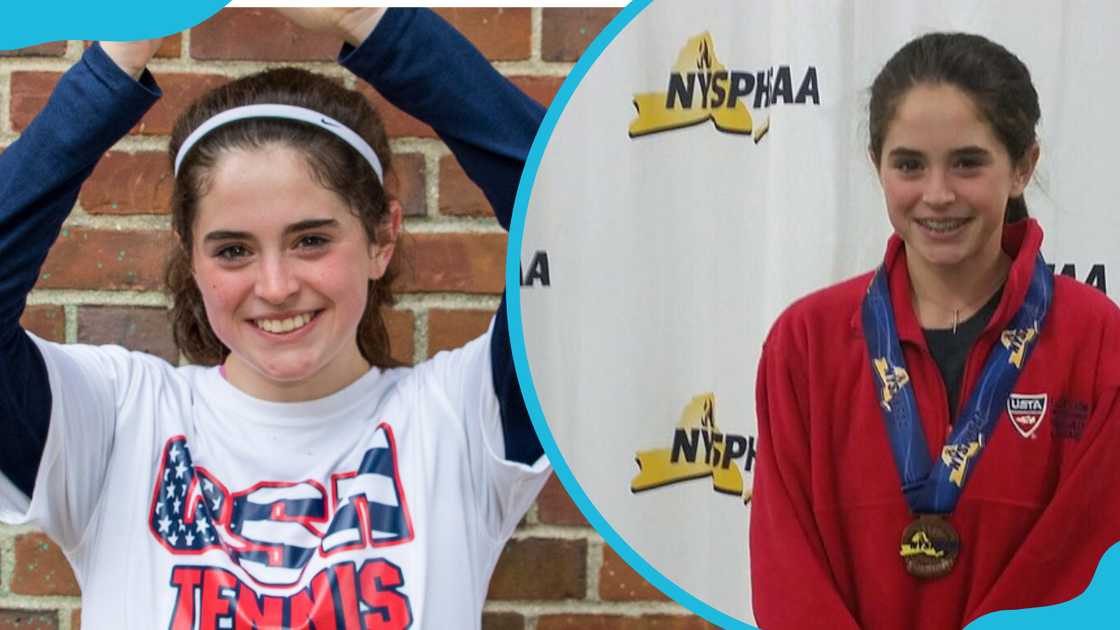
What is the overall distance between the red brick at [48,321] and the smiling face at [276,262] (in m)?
0.24

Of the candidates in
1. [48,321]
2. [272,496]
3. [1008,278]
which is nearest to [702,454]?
[1008,278]

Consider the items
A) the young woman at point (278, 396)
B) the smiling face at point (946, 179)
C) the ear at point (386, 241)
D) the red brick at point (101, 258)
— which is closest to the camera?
the smiling face at point (946, 179)

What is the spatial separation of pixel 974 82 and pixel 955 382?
22 cm

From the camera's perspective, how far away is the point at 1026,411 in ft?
3.38

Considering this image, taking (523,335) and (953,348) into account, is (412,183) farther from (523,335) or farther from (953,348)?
(953,348)

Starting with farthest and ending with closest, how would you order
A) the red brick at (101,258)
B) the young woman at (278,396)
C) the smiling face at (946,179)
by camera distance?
the red brick at (101,258)
the young woman at (278,396)
the smiling face at (946,179)

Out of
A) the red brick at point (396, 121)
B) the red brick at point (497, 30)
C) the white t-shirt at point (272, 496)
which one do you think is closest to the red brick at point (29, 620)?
the white t-shirt at point (272, 496)

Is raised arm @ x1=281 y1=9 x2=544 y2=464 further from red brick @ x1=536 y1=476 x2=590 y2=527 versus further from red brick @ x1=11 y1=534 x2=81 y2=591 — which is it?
red brick @ x1=11 y1=534 x2=81 y2=591

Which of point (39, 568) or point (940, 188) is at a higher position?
point (940, 188)

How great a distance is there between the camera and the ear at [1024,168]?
1.02m

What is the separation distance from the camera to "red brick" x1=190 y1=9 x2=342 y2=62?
4.24ft

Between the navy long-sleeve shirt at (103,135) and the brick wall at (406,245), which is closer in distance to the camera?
the navy long-sleeve shirt at (103,135)

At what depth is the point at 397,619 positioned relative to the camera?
45.7 inches

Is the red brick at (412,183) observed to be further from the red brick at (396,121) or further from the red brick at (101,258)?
the red brick at (101,258)
